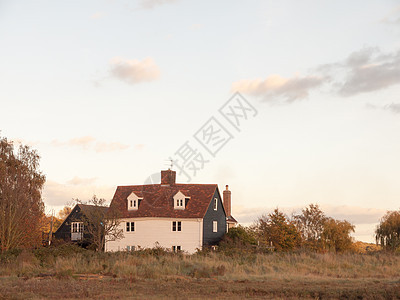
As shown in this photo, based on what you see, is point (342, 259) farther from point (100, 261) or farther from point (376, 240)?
point (376, 240)

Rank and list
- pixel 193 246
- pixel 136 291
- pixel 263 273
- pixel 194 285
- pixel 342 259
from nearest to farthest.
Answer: pixel 136 291 → pixel 194 285 → pixel 263 273 → pixel 342 259 → pixel 193 246

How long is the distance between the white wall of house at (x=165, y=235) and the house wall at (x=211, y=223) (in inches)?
37.0

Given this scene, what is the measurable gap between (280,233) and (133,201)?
19.0 metres

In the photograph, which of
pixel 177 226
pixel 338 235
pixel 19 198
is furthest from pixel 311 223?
pixel 19 198

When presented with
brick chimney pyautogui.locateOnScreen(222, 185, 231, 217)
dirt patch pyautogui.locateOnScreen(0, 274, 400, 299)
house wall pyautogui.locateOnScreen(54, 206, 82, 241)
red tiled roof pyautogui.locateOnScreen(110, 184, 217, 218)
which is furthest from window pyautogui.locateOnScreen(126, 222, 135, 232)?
dirt patch pyautogui.locateOnScreen(0, 274, 400, 299)

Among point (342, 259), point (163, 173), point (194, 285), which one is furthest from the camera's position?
point (163, 173)

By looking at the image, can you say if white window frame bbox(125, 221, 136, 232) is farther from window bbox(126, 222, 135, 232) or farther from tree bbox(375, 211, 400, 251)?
tree bbox(375, 211, 400, 251)

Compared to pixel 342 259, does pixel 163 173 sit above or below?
above

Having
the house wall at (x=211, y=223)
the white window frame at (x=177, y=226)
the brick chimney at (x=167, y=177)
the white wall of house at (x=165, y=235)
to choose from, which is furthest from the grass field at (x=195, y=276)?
the brick chimney at (x=167, y=177)

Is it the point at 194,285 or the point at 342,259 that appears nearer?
the point at 194,285

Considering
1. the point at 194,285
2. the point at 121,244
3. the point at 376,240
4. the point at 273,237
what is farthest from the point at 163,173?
the point at 194,285

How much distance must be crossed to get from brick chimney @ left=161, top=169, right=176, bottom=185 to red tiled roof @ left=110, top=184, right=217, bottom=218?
54 cm

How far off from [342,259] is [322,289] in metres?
14.2

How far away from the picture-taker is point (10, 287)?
1984 cm
